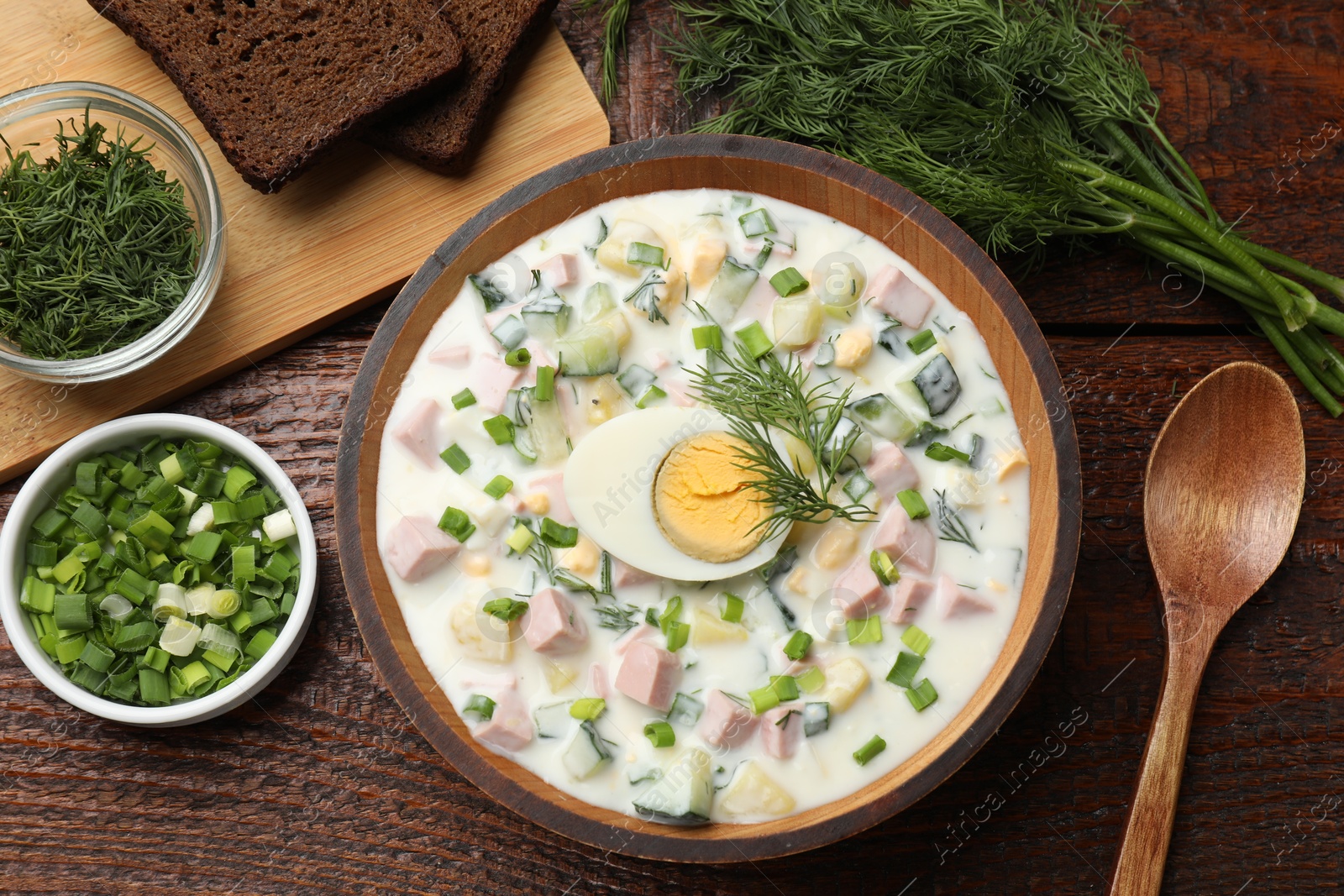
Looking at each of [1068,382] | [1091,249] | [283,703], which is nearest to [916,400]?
[1068,382]

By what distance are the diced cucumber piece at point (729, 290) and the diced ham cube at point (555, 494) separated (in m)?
0.58

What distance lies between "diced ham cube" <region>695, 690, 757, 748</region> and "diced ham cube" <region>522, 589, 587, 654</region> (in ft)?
1.15

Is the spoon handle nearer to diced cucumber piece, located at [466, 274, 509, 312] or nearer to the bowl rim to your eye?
the bowl rim

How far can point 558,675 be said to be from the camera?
231cm

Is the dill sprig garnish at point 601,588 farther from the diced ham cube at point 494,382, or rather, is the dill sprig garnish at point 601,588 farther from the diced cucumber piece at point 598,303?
the diced cucumber piece at point 598,303

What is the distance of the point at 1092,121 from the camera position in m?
2.69

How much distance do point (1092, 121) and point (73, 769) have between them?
3438 millimetres

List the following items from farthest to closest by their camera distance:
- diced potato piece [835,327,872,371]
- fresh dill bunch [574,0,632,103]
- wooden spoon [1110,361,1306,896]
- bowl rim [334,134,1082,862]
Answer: fresh dill bunch [574,0,632,103], wooden spoon [1110,361,1306,896], diced potato piece [835,327,872,371], bowl rim [334,134,1082,862]

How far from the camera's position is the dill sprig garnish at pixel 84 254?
2.51 meters

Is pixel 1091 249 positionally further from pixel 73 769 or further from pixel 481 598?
pixel 73 769

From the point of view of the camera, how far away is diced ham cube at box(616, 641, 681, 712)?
2215 mm

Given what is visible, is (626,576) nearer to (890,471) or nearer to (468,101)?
(890,471)

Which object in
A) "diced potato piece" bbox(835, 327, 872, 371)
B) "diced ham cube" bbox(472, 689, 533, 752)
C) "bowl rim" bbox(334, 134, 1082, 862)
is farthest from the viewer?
"diced potato piece" bbox(835, 327, 872, 371)

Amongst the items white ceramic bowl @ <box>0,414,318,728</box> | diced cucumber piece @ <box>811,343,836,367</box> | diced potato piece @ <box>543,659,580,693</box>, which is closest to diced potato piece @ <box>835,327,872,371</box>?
diced cucumber piece @ <box>811,343,836,367</box>
